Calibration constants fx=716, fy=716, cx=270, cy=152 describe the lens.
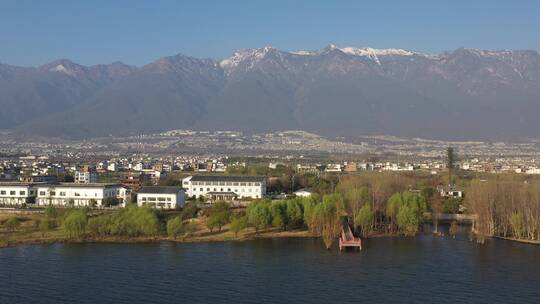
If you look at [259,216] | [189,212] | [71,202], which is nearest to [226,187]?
[189,212]

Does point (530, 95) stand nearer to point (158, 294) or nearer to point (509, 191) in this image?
point (509, 191)

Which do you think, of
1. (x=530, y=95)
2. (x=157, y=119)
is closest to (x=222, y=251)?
(x=157, y=119)

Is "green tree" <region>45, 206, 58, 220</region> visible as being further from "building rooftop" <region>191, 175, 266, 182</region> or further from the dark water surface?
"building rooftop" <region>191, 175, 266, 182</region>

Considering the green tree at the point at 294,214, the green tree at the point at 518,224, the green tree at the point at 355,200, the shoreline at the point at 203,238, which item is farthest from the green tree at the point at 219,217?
the green tree at the point at 518,224

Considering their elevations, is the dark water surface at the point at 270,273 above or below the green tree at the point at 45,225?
below

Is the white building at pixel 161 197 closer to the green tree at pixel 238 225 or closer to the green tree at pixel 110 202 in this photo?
the green tree at pixel 110 202

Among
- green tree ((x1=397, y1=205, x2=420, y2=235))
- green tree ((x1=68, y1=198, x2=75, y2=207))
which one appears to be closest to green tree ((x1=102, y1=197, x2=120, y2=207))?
green tree ((x1=68, y1=198, x2=75, y2=207))
